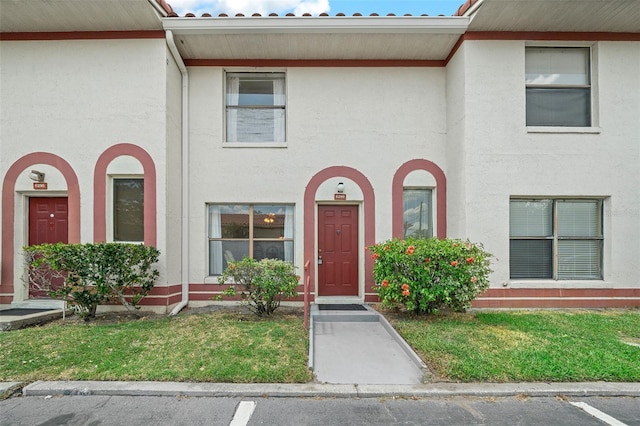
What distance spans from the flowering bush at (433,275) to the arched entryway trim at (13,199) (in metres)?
6.50

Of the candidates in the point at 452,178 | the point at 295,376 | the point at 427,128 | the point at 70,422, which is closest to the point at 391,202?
the point at 452,178

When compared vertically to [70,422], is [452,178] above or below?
above

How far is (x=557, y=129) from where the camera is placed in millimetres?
7027

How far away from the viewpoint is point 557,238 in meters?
7.16

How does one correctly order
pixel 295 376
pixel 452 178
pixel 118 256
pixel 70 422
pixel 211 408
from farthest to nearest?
pixel 452 178 → pixel 118 256 → pixel 295 376 → pixel 211 408 → pixel 70 422

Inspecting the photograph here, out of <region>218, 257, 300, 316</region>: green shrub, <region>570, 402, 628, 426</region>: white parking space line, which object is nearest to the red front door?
<region>218, 257, 300, 316</region>: green shrub

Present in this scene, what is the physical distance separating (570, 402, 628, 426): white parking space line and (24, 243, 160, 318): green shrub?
22.3 ft

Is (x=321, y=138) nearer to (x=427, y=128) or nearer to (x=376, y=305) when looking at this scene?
(x=427, y=128)

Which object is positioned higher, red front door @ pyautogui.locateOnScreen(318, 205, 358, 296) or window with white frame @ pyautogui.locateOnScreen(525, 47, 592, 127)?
window with white frame @ pyautogui.locateOnScreen(525, 47, 592, 127)

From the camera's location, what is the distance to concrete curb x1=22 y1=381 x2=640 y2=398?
3668 millimetres

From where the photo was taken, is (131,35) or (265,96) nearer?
(131,35)

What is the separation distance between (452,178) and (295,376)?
5.50 meters

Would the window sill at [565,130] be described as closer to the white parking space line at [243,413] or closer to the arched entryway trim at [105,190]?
the white parking space line at [243,413]

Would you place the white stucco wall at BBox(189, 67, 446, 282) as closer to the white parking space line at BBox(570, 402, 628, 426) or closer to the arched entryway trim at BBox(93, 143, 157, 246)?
the arched entryway trim at BBox(93, 143, 157, 246)
